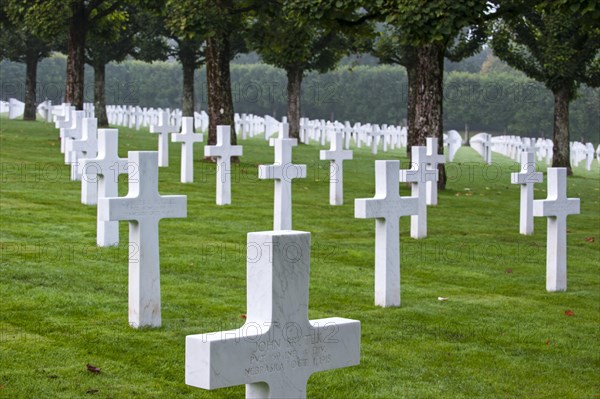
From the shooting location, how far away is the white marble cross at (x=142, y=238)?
332 inches

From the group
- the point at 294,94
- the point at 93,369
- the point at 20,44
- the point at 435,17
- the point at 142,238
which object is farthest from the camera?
the point at 20,44

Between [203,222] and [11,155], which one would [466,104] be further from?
[203,222]

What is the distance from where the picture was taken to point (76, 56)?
28.5 meters

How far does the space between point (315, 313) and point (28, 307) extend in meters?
2.32

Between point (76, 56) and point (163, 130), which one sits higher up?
point (76, 56)

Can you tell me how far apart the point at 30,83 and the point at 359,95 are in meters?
32.7

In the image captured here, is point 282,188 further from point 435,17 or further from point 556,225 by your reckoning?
point 435,17

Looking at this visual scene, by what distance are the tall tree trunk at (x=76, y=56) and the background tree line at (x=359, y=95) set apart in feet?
96.2

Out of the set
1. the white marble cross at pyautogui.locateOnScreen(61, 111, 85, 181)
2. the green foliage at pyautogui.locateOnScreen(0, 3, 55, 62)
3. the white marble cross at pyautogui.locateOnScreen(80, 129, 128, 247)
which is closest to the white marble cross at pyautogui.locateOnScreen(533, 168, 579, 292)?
the white marble cross at pyautogui.locateOnScreen(80, 129, 128, 247)

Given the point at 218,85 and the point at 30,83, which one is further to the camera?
the point at 30,83

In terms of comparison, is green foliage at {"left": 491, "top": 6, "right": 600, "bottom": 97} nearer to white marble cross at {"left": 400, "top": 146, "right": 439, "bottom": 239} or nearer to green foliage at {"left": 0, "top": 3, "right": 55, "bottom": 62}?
white marble cross at {"left": 400, "top": 146, "right": 439, "bottom": 239}

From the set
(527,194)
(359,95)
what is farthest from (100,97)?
(359,95)

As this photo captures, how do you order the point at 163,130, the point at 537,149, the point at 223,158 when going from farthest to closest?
the point at 537,149
the point at 163,130
the point at 223,158

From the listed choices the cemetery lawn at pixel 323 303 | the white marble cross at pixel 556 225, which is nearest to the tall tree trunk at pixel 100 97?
the cemetery lawn at pixel 323 303
